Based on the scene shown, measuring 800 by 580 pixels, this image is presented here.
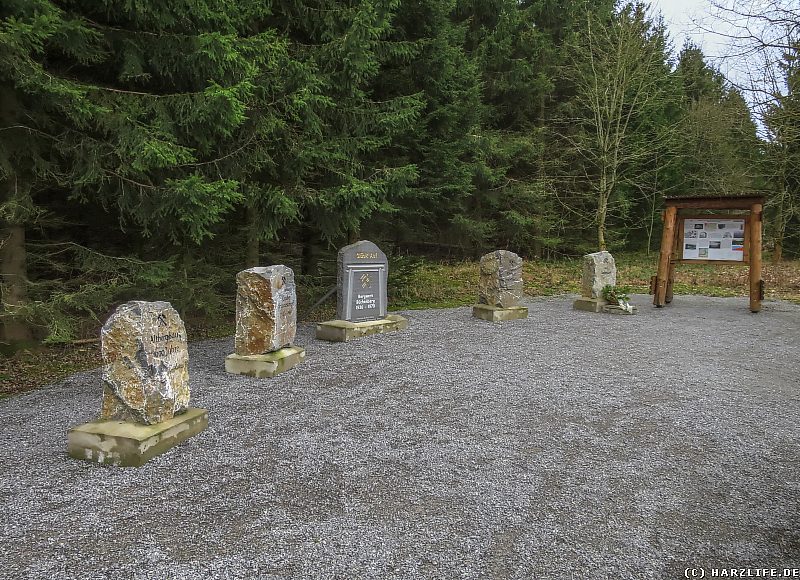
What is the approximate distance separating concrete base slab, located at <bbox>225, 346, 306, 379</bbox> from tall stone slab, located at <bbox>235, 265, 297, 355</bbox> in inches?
3.8

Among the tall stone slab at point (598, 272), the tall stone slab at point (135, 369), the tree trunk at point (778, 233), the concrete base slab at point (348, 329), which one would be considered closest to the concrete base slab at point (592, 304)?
the tall stone slab at point (598, 272)

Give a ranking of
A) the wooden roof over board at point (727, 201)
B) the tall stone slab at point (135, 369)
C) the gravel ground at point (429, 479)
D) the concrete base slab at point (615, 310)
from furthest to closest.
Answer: the concrete base slab at point (615, 310) → the wooden roof over board at point (727, 201) → the tall stone slab at point (135, 369) → the gravel ground at point (429, 479)

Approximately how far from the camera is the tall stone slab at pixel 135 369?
3520mm

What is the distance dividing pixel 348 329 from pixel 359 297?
62 cm

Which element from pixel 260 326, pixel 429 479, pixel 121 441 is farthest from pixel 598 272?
pixel 121 441

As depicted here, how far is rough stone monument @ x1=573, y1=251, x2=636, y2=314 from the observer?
9.80 meters

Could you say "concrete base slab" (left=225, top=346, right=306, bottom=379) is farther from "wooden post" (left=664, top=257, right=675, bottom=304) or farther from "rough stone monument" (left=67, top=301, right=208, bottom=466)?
"wooden post" (left=664, top=257, right=675, bottom=304)

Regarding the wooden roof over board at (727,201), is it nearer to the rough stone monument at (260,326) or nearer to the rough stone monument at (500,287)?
the rough stone monument at (500,287)

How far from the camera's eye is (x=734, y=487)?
9.93 ft

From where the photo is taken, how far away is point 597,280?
995 centimetres

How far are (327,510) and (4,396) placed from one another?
4.14m

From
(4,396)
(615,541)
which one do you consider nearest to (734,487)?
(615,541)

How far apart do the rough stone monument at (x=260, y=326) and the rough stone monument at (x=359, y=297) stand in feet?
5.26

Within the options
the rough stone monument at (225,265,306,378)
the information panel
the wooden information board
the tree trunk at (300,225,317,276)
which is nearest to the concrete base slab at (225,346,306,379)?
the rough stone monument at (225,265,306,378)
